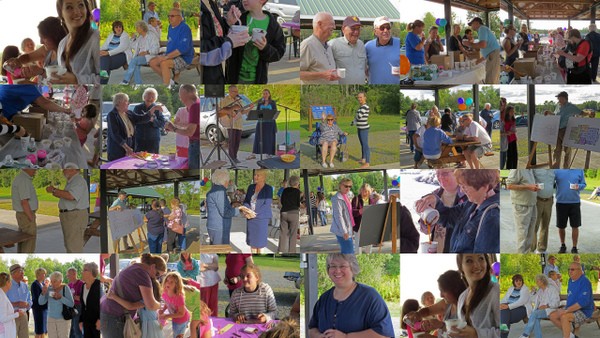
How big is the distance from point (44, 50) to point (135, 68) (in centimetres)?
99

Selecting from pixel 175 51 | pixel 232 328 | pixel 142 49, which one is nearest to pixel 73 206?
pixel 142 49

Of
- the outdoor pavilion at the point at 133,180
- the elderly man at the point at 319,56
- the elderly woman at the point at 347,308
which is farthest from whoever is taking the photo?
the outdoor pavilion at the point at 133,180

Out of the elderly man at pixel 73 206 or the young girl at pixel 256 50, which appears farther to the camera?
the elderly man at pixel 73 206

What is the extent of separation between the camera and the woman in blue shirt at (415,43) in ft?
30.5

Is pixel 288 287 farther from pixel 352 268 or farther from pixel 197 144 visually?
pixel 197 144

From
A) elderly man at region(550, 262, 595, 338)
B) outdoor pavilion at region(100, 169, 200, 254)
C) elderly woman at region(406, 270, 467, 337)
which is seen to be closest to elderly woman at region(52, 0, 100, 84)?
outdoor pavilion at region(100, 169, 200, 254)

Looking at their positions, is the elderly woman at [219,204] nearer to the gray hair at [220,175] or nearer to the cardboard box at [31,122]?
the gray hair at [220,175]

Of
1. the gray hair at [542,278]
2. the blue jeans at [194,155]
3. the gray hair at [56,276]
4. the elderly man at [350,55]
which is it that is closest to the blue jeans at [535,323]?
the gray hair at [542,278]

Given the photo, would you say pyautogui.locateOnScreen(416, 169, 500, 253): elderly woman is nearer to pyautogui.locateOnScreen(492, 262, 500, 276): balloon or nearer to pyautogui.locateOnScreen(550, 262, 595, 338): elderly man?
pyautogui.locateOnScreen(492, 262, 500, 276): balloon

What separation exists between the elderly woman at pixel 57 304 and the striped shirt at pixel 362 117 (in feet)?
11.5

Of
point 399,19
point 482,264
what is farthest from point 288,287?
point 399,19

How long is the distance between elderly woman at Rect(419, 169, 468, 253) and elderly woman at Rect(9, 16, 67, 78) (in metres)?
4.12

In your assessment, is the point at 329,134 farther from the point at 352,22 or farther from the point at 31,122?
the point at 31,122

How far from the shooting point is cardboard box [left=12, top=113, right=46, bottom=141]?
31.2 feet
